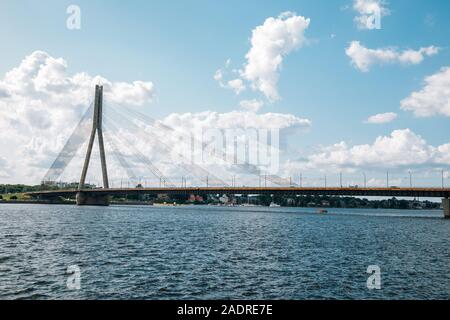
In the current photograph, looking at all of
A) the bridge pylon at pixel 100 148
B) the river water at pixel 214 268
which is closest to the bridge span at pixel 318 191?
the bridge pylon at pixel 100 148

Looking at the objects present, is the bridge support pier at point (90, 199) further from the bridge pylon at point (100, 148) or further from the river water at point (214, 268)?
the river water at point (214, 268)

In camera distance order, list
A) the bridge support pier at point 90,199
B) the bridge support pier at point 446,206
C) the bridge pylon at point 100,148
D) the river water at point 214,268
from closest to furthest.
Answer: the river water at point 214,268 < the bridge support pier at point 446,206 < the bridge pylon at point 100,148 < the bridge support pier at point 90,199

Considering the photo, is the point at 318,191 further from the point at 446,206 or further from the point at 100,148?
the point at 100,148

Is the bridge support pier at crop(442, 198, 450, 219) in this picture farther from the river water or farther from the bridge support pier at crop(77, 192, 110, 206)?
the bridge support pier at crop(77, 192, 110, 206)

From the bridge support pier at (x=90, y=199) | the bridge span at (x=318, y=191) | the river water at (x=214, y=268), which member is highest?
the bridge span at (x=318, y=191)

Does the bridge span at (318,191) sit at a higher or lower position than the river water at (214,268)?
higher

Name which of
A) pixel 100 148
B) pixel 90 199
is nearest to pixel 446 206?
pixel 100 148

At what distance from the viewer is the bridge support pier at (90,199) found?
17438 centimetres

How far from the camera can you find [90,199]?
180m

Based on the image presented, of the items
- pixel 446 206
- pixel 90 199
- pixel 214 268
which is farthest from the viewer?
pixel 90 199
